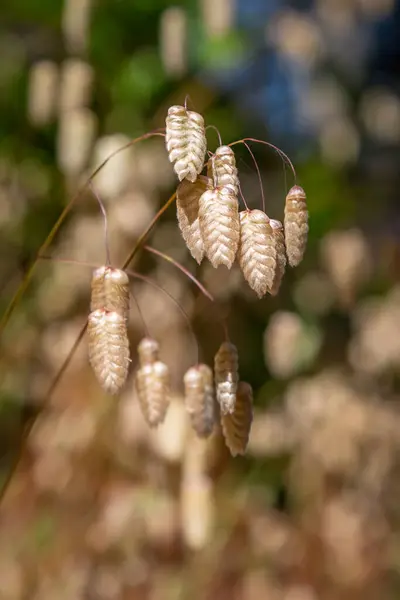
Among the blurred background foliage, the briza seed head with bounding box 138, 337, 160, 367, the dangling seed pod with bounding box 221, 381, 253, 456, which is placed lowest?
the dangling seed pod with bounding box 221, 381, 253, 456

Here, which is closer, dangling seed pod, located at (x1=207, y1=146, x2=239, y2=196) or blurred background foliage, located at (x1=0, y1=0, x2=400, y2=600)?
dangling seed pod, located at (x1=207, y1=146, x2=239, y2=196)

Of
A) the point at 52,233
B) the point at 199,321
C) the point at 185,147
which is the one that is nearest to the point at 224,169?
the point at 185,147

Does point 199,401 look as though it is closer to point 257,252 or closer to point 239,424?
point 239,424

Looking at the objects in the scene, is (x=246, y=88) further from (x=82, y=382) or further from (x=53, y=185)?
(x=82, y=382)

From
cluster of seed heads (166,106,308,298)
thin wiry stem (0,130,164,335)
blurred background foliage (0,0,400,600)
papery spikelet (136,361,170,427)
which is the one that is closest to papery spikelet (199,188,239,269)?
cluster of seed heads (166,106,308,298)

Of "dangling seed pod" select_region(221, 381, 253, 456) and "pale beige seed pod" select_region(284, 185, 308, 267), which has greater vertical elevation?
"pale beige seed pod" select_region(284, 185, 308, 267)

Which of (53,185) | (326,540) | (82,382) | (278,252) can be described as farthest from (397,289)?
(278,252)

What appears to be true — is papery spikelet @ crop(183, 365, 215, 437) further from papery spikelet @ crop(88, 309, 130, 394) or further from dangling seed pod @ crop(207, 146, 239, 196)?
dangling seed pod @ crop(207, 146, 239, 196)
